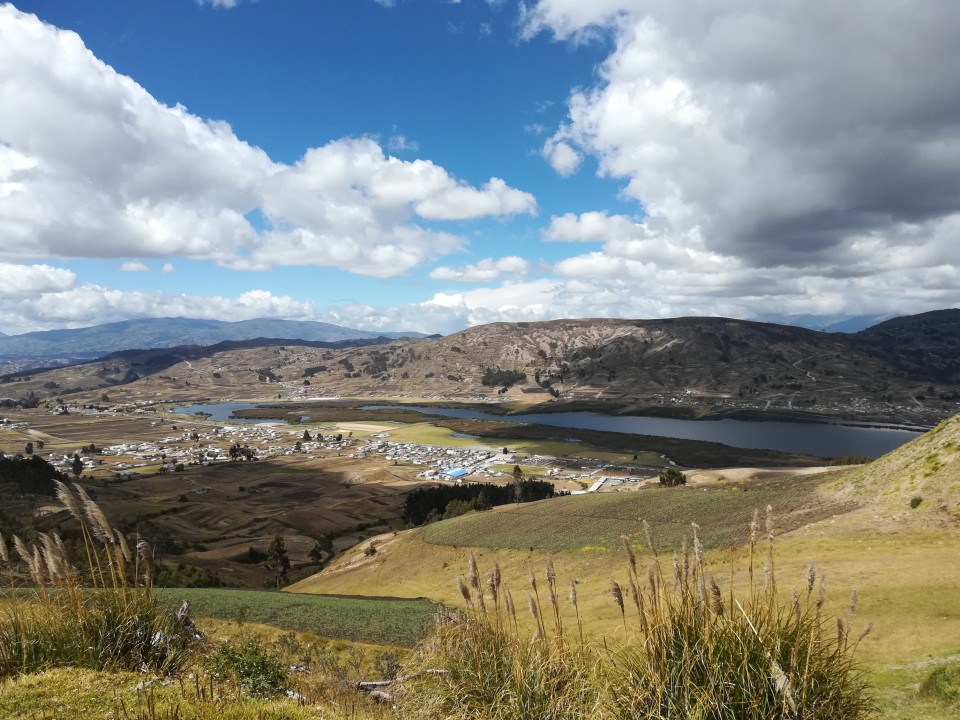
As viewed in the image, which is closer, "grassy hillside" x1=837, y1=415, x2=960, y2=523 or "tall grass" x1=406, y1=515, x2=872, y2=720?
"tall grass" x1=406, y1=515, x2=872, y2=720

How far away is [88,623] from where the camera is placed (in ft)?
27.2

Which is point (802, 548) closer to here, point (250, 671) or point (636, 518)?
point (636, 518)

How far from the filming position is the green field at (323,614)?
1908 cm

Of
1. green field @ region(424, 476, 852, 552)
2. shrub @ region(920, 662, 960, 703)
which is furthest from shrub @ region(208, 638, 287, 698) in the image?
green field @ region(424, 476, 852, 552)

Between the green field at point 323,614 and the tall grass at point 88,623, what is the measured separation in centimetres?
1074

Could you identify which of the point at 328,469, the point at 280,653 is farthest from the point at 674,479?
the point at 328,469

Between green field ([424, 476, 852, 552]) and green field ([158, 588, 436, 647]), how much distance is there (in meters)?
16.5

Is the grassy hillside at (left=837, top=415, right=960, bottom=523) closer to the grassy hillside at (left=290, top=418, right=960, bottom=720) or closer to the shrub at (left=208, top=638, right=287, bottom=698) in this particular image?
the grassy hillside at (left=290, top=418, right=960, bottom=720)

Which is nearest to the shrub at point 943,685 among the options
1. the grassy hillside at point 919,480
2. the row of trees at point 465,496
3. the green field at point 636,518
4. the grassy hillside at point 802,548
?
the grassy hillside at point 802,548

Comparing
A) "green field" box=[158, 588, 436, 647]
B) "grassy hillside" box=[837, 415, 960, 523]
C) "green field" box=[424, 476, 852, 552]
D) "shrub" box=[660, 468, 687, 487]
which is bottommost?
"shrub" box=[660, 468, 687, 487]

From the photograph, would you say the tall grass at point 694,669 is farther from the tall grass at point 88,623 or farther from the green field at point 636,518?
the green field at point 636,518

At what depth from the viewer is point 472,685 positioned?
6.86 m

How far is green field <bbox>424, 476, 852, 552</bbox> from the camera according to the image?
110 feet

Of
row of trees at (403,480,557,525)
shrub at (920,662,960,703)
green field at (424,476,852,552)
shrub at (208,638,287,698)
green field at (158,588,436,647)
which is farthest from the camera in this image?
row of trees at (403,480,557,525)
